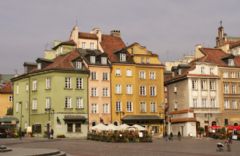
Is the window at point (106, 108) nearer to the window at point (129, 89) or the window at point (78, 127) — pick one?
the window at point (129, 89)

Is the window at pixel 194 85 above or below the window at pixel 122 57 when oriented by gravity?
below

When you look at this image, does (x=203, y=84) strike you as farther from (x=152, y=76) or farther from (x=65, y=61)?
(x=65, y=61)

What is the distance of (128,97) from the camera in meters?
73.8

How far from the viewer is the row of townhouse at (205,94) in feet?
246

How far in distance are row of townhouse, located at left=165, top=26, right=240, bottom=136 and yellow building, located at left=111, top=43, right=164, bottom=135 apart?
3.73 meters

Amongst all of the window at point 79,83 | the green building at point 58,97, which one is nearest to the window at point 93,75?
the green building at point 58,97

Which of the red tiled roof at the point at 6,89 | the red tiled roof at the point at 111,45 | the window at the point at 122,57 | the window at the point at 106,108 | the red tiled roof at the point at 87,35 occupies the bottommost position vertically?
the window at the point at 106,108

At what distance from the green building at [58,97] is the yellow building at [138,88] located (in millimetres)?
5489

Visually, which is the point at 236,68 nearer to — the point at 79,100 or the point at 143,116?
the point at 143,116

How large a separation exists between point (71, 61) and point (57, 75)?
3.60 meters

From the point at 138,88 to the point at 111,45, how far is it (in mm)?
9406

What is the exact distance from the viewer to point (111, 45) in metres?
78.9

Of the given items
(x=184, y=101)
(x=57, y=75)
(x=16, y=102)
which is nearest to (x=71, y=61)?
(x=57, y=75)

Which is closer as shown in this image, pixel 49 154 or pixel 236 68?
pixel 49 154
